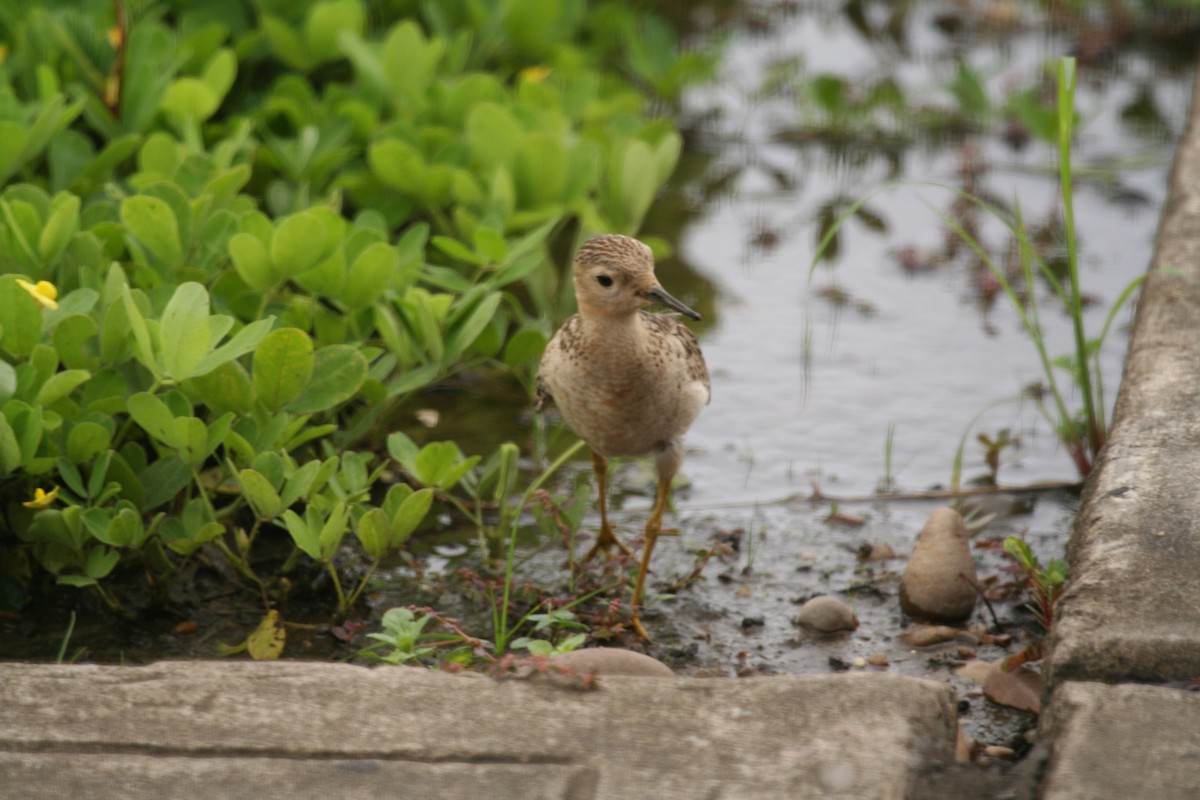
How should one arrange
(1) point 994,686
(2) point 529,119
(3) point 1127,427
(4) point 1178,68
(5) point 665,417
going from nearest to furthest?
(1) point 994,686
(3) point 1127,427
(5) point 665,417
(2) point 529,119
(4) point 1178,68

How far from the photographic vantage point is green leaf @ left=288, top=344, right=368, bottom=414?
12.8ft

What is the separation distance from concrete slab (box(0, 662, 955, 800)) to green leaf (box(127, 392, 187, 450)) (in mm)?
797

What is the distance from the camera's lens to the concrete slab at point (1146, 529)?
2877 mm

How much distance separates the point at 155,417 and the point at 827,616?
1786mm

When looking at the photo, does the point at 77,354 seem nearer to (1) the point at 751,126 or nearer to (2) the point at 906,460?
(2) the point at 906,460

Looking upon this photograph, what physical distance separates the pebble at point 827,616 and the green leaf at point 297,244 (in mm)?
1708

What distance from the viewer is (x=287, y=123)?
19.4 ft

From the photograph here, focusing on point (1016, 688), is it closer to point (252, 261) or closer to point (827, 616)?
point (827, 616)

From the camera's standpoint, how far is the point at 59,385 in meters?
3.61

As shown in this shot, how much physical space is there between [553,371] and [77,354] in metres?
1.28

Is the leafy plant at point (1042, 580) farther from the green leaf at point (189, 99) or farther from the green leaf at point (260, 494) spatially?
the green leaf at point (189, 99)

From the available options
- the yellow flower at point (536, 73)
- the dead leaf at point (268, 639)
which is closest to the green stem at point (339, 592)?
the dead leaf at point (268, 639)

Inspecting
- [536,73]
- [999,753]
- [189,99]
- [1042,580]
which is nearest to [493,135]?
[189,99]

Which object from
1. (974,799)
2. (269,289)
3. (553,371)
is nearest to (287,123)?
(269,289)
